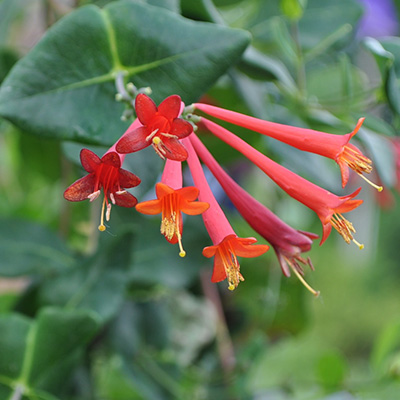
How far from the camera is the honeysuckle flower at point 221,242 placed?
0.95ft

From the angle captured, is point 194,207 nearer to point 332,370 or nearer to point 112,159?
point 112,159

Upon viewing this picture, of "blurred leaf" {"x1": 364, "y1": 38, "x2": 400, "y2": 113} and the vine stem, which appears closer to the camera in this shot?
"blurred leaf" {"x1": 364, "y1": 38, "x2": 400, "y2": 113}

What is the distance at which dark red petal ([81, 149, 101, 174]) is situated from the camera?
0.27 m

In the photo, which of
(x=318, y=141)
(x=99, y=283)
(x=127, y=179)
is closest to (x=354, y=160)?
(x=318, y=141)

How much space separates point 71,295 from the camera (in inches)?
18.6

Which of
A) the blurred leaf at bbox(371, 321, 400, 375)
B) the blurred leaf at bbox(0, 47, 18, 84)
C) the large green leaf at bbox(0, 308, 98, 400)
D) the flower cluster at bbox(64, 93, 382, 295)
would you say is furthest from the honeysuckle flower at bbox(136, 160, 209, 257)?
the blurred leaf at bbox(371, 321, 400, 375)

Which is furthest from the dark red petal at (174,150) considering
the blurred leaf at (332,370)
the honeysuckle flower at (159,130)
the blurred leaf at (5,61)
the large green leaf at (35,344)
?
the blurred leaf at (332,370)

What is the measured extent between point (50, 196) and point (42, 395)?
41 cm

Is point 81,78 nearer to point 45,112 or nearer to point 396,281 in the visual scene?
point 45,112

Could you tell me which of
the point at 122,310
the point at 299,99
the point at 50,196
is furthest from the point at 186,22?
the point at 50,196

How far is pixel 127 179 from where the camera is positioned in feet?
0.90

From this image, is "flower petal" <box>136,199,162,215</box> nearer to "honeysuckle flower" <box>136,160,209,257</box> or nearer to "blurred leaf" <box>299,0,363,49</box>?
"honeysuckle flower" <box>136,160,209,257</box>

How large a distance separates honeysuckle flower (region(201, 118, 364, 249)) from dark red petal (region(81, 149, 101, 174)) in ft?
0.23

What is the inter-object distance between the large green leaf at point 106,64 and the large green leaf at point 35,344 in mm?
139
